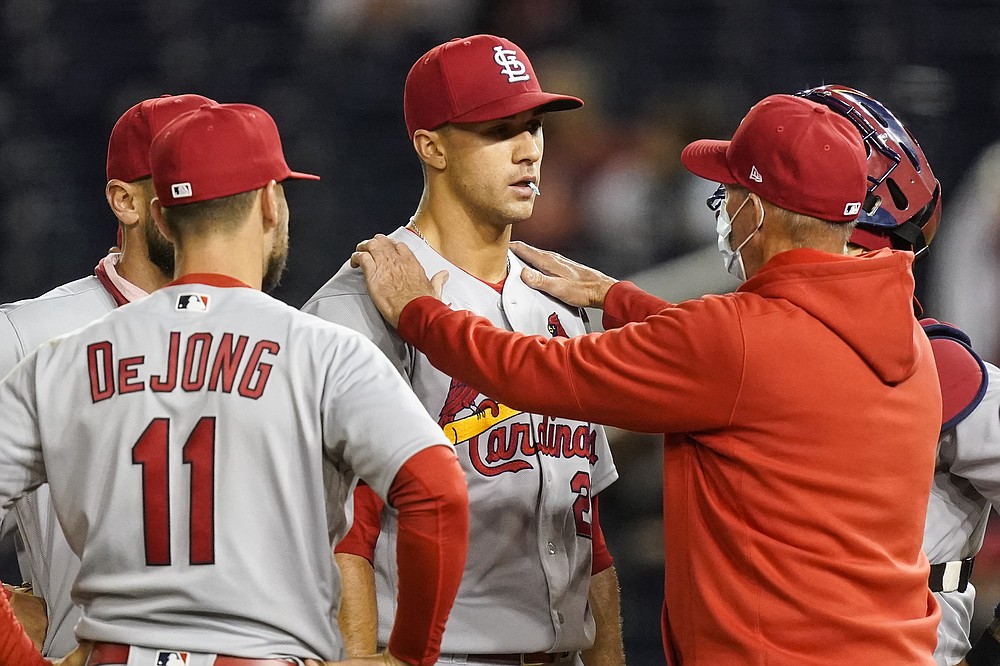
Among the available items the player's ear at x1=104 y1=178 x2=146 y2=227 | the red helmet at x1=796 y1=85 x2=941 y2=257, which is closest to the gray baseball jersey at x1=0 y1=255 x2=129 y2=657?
the player's ear at x1=104 y1=178 x2=146 y2=227

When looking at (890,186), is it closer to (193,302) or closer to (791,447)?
(791,447)

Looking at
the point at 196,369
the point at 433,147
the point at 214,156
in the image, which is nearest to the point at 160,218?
the point at 214,156

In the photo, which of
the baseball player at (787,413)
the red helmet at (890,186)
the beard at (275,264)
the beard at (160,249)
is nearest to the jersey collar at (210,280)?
the beard at (275,264)

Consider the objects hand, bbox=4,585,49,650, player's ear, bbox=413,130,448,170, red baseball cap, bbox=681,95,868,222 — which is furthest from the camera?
player's ear, bbox=413,130,448,170

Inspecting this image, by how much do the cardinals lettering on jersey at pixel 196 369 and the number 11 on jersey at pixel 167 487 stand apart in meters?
0.06

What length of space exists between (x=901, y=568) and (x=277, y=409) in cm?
119

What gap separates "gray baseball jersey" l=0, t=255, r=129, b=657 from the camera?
243cm

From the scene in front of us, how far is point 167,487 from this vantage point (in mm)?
1942

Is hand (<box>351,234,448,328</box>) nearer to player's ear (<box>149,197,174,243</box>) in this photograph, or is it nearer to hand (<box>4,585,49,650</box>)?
player's ear (<box>149,197,174,243</box>)

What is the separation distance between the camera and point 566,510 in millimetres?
2748

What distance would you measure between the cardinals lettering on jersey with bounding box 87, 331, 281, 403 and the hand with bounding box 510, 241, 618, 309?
108 cm

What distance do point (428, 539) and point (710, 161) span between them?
107cm

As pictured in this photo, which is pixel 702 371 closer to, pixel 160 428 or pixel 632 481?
pixel 160 428

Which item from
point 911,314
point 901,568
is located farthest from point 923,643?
point 911,314
